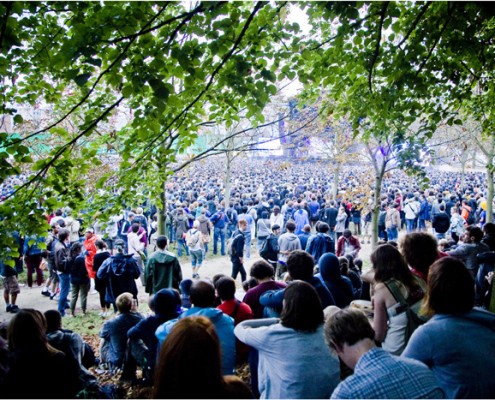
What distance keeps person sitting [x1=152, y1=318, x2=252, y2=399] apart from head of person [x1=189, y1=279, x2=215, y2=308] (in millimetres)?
1650

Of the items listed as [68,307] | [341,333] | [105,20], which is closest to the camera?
[341,333]

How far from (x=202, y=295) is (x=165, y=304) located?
75 centimetres

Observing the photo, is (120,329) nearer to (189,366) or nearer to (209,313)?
(209,313)

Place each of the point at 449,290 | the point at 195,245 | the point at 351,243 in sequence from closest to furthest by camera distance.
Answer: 1. the point at 449,290
2. the point at 351,243
3. the point at 195,245

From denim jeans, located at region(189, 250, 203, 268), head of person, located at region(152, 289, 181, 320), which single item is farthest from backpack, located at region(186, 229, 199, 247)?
head of person, located at region(152, 289, 181, 320)

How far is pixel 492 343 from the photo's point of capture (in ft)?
6.57

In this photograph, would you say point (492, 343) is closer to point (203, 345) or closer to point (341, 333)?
point (341, 333)

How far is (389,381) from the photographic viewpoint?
1.62m

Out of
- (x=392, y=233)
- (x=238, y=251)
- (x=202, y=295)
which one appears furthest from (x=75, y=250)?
(x=392, y=233)

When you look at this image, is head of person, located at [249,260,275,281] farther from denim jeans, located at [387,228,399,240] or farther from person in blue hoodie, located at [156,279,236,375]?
denim jeans, located at [387,228,399,240]

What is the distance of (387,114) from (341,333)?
10.9 feet

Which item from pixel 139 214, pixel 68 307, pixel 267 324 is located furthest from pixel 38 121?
pixel 267 324

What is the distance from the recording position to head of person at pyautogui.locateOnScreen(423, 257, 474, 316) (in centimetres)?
213

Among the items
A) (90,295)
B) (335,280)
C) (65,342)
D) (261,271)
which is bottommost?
(90,295)
